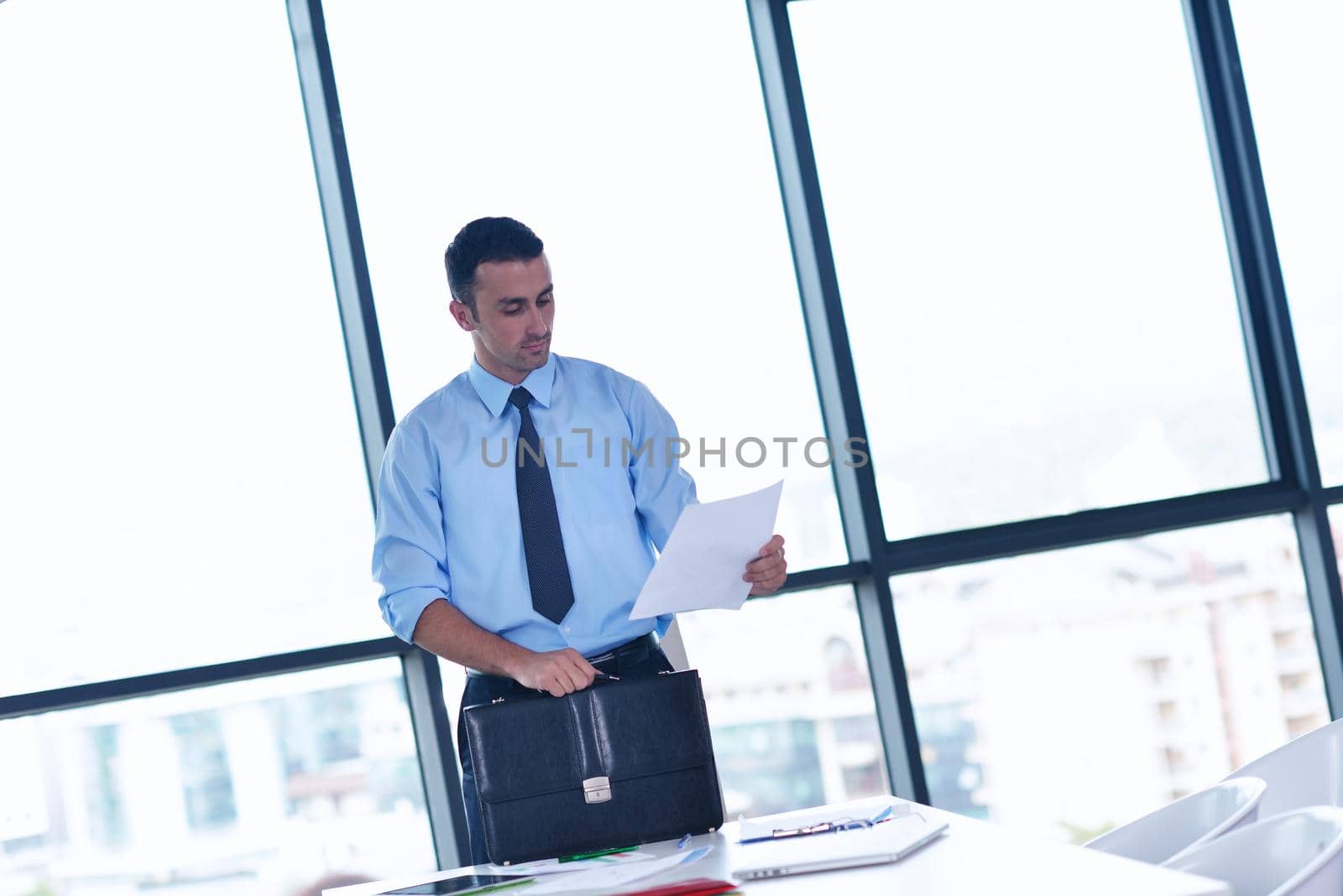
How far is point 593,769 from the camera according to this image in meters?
1.94

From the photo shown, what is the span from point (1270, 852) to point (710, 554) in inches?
32.9

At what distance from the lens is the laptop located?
60.9 inches

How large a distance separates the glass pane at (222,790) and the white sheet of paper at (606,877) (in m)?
1.73

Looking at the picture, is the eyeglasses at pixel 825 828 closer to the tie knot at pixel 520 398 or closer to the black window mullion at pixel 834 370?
the tie knot at pixel 520 398

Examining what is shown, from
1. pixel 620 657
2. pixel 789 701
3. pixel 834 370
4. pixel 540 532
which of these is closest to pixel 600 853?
pixel 620 657

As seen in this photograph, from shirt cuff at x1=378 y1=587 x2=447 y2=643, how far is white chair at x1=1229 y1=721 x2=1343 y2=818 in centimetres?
146

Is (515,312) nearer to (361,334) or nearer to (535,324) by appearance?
(535,324)

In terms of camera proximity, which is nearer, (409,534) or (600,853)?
(600,853)

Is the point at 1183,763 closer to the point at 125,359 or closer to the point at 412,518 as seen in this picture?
the point at 412,518

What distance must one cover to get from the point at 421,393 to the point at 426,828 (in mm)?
1132

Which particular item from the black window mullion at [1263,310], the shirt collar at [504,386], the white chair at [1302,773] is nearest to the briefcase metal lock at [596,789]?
the shirt collar at [504,386]

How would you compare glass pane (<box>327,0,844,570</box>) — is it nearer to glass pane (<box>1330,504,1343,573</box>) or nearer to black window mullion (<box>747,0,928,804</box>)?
black window mullion (<box>747,0,928,804</box>)

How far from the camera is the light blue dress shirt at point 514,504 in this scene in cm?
225

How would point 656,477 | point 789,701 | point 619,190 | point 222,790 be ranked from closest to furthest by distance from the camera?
point 656,477 < point 222,790 < point 789,701 < point 619,190
